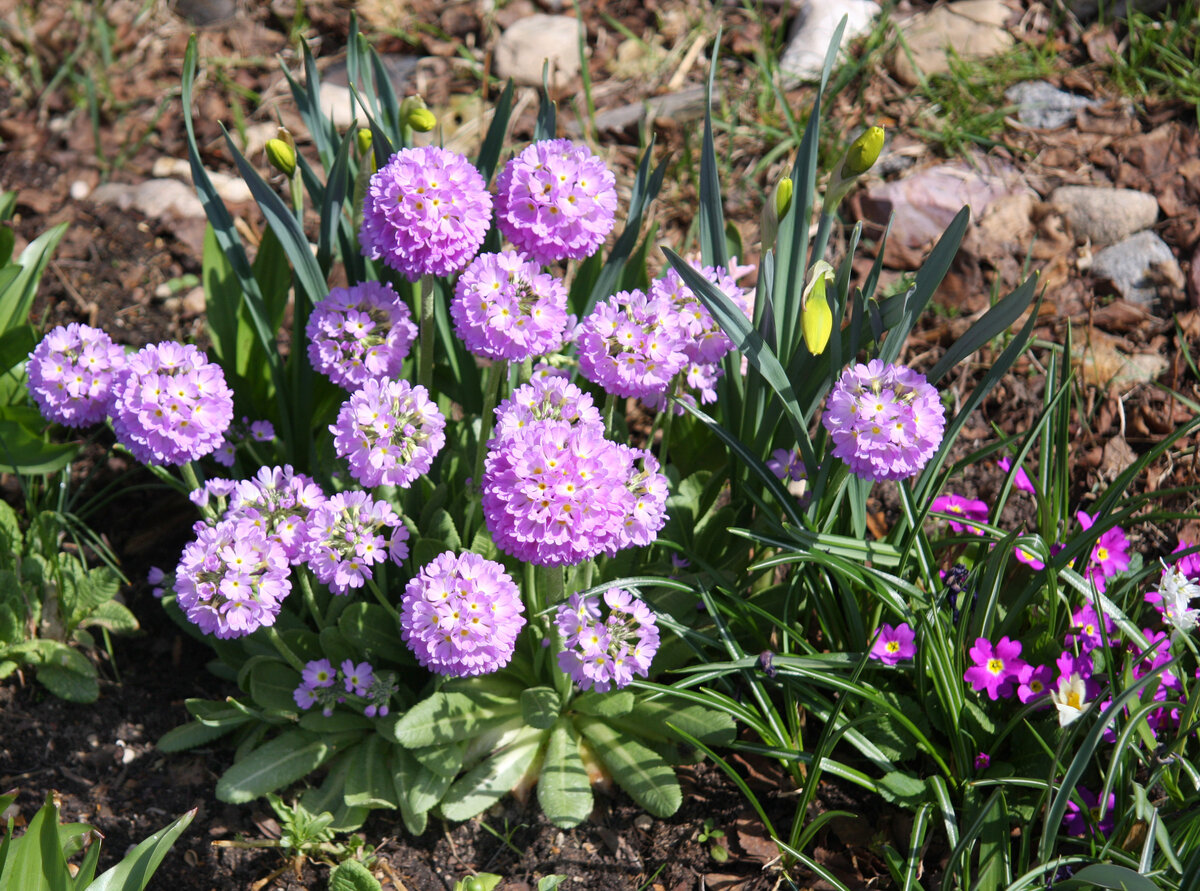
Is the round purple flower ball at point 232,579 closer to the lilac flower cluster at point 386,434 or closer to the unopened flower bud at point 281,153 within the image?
the lilac flower cluster at point 386,434

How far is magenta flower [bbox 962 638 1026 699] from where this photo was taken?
2.11 meters

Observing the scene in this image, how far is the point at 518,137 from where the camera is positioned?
4.06m

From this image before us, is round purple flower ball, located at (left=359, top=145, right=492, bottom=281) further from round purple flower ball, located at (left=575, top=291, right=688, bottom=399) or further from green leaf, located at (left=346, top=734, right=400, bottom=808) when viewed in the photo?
green leaf, located at (left=346, top=734, right=400, bottom=808)

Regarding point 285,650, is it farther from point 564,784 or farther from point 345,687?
point 564,784

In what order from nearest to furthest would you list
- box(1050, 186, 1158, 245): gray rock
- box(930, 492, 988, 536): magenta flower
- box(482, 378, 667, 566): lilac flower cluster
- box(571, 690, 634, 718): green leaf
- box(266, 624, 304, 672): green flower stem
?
1. box(482, 378, 667, 566): lilac flower cluster
2. box(266, 624, 304, 672): green flower stem
3. box(571, 690, 634, 718): green leaf
4. box(930, 492, 988, 536): magenta flower
5. box(1050, 186, 1158, 245): gray rock

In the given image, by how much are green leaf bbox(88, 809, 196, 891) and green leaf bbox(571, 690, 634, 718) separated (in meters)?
0.90

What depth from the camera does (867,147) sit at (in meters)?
1.99

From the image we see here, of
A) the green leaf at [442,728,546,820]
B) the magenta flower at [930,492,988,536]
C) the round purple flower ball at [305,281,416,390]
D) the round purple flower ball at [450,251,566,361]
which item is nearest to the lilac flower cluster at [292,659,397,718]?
the green leaf at [442,728,546,820]

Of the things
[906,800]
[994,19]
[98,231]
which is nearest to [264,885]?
[906,800]

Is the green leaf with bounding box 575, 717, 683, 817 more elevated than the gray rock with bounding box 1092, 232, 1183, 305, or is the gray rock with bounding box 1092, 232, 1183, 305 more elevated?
the gray rock with bounding box 1092, 232, 1183, 305

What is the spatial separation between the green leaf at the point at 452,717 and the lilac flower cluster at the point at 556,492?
612 mm

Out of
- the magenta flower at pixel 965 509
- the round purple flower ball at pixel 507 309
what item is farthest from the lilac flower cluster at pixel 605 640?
the magenta flower at pixel 965 509

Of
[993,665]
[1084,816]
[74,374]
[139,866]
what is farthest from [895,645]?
[74,374]

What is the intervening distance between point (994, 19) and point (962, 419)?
2687 mm
